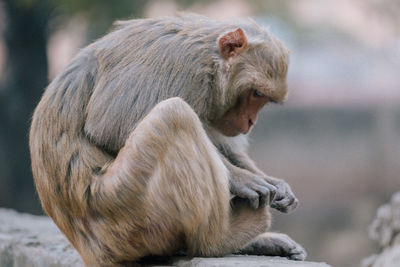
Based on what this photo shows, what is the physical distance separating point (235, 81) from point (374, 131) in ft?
50.5

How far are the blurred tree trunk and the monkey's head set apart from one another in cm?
1049

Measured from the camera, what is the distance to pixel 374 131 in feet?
65.5

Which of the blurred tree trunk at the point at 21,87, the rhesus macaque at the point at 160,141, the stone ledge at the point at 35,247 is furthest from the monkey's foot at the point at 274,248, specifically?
the blurred tree trunk at the point at 21,87

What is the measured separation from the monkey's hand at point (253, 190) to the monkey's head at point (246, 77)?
49cm

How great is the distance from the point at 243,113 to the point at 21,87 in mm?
11179

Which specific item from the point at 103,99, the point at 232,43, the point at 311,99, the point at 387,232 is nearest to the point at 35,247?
the point at 103,99

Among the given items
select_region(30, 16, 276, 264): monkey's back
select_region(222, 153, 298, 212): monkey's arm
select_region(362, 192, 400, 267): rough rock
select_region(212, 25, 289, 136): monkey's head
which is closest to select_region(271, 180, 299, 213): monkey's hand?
select_region(222, 153, 298, 212): monkey's arm

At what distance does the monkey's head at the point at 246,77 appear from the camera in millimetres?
5453

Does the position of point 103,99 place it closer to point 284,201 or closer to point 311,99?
point 284,201

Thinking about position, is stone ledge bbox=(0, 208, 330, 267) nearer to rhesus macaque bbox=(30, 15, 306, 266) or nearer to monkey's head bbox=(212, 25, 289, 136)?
rhesus macaque bbox=(30, 15, 306, 266)

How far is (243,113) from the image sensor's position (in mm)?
5574

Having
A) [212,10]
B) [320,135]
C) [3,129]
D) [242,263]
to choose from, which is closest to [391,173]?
[320,135]

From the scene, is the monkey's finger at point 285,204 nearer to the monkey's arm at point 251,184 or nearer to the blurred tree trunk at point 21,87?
the monkey's arm at point 251,184

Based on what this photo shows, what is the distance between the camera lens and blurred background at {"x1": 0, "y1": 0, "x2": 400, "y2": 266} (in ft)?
50.7
